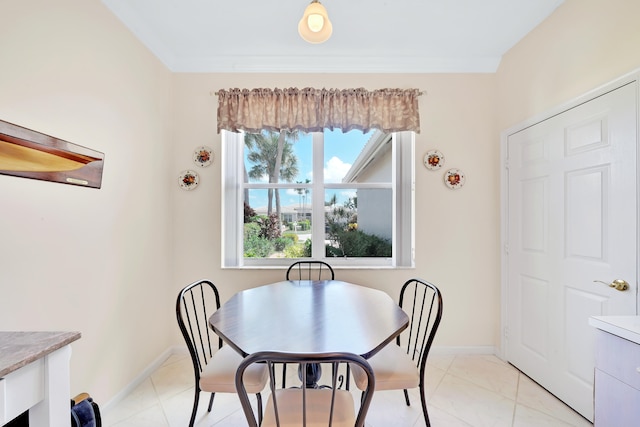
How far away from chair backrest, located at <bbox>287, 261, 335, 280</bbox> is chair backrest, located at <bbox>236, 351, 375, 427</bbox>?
4.37ft

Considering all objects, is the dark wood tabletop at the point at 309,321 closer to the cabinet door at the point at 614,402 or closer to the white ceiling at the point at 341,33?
the cabinet door at the point at 614,402

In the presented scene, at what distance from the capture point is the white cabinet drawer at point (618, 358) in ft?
3.52

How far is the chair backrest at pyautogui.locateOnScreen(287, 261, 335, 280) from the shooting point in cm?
266

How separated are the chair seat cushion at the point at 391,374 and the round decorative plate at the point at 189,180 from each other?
2011 millimetres

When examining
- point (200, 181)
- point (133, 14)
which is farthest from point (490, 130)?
point (133, 14)

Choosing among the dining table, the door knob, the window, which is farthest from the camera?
the window

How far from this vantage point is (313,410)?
1218 mm

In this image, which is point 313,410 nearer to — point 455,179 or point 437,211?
point 437,211

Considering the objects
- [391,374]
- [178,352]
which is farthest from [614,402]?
[178,352]

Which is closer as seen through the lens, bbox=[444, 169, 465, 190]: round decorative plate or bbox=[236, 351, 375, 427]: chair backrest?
bbox=[236, 351, 375, 427]: chair backrest

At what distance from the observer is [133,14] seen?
204cm

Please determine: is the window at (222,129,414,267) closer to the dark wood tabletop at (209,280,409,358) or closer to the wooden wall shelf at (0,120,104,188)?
the dark wood tabletop at (209,280,409,358)

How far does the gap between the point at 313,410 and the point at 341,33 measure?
247 centimetres

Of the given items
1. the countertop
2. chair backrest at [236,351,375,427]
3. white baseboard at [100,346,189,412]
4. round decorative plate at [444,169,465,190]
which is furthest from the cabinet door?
white baseboard at [100,346,189,412]
